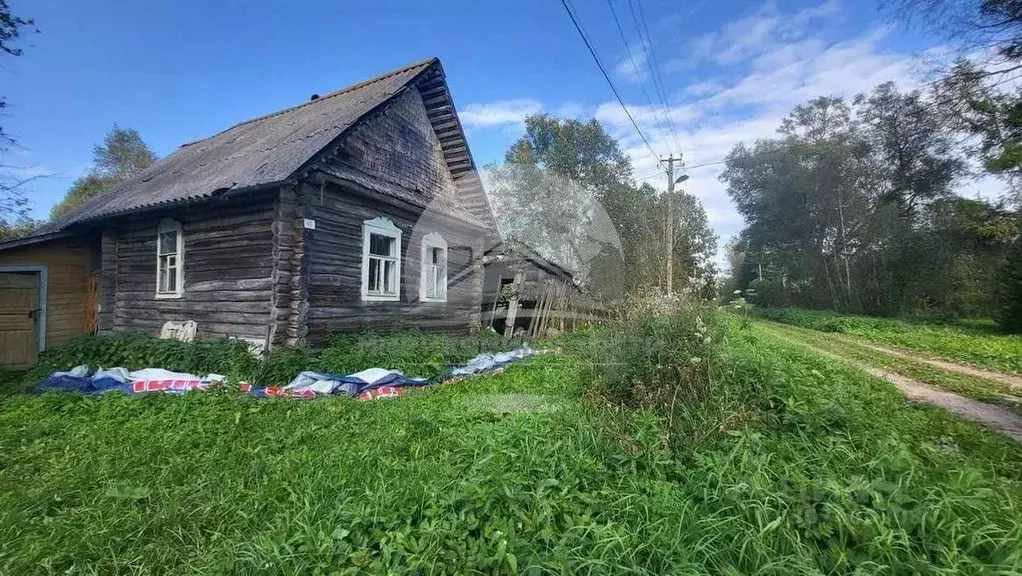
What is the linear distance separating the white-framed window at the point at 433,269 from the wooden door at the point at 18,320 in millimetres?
8314

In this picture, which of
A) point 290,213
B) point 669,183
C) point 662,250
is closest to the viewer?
point 290,213

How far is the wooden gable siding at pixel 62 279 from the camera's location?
919cm

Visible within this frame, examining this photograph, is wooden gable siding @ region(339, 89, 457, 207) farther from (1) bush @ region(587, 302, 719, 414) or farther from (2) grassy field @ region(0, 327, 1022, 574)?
(1) bush @ region(587, 302, 719, 414)

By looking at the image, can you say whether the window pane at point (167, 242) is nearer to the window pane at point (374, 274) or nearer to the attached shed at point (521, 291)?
the window pane at point (374, 274)

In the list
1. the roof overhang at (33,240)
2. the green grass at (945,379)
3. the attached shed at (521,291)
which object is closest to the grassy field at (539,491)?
the green grass at (945,379)

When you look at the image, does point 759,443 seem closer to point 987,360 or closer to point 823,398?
point 823,398

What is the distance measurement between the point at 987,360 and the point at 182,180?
1798 cm

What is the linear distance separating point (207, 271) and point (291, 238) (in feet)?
8.01

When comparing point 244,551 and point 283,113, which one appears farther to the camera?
point 283,113

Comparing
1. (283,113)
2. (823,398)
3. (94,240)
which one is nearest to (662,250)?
(823,398)

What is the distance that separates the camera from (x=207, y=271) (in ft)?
26.4

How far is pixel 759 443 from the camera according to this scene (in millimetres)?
2736

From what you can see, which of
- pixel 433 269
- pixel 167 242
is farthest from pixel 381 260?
pixel 167 242

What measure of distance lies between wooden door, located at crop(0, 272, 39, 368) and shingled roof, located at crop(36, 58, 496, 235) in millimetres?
1364
